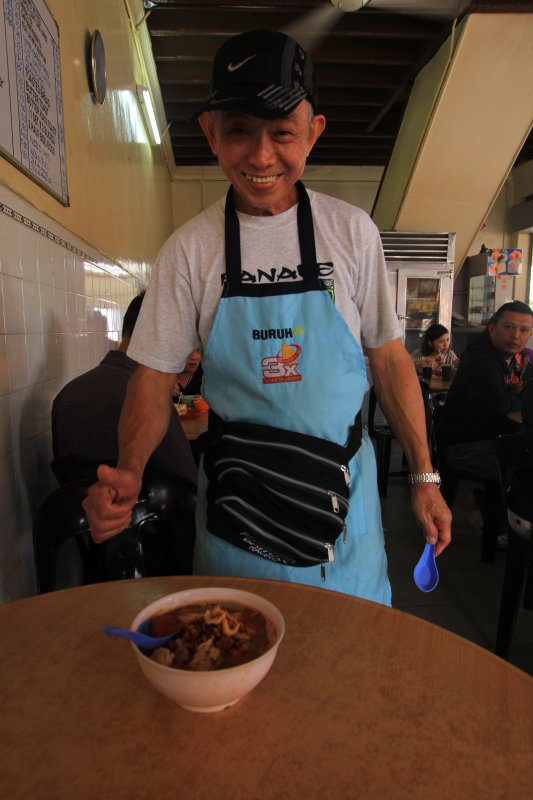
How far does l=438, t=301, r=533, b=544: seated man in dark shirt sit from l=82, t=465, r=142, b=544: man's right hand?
271 cm

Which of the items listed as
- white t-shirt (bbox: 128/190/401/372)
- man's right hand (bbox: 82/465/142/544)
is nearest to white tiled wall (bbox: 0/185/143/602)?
white t-shirt (bbox: 128/190/401/372)

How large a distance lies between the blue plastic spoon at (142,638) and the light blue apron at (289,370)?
19.1 inches

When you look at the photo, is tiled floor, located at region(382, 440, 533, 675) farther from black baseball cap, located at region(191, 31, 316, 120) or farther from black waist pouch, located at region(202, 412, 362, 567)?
black baseball cap, located at region(191, 31, 316, 120)

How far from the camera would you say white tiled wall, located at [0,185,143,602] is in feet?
5.21

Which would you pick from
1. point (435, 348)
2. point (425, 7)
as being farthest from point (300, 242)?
point (435, 348)

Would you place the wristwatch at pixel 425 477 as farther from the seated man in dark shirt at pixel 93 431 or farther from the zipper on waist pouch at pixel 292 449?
the seated man in dark shirt at pixel 93 431

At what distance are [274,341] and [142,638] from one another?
2.08ft

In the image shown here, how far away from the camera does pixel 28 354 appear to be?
70.2 inches

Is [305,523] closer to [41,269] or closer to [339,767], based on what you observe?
[339,767]

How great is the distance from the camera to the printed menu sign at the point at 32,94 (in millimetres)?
1602

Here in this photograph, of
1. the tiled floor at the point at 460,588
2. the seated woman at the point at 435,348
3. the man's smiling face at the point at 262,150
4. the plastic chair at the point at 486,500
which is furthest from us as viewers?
the seated woman at the point at 435,348

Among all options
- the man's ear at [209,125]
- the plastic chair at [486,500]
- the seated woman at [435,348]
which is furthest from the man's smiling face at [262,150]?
the seated woman at [435,348]

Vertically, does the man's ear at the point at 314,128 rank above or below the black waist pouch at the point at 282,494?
above

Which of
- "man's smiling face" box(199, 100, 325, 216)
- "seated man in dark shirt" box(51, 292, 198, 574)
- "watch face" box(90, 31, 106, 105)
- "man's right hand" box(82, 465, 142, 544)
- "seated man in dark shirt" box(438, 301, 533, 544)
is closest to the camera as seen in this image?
"man's right hand" box(82, 465, 142, 544)
